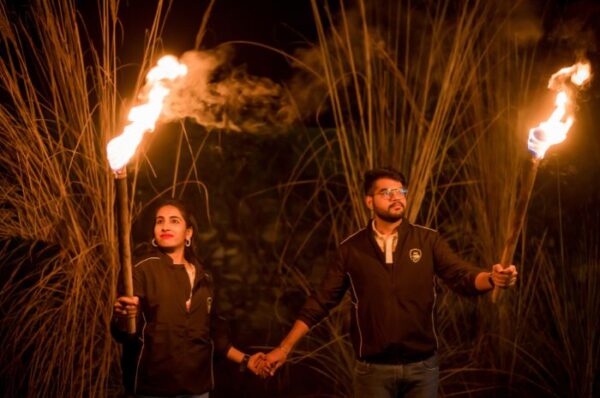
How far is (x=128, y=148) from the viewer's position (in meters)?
2.37

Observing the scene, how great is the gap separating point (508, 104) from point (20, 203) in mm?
3417

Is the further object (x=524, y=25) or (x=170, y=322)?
(x=524, y=25)

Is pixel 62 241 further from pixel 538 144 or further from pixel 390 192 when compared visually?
pixel 538 144

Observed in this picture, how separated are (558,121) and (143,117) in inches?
71.2

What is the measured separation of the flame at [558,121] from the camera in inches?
103

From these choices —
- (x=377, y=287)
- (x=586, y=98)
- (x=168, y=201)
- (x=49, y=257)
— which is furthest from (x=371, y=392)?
(x=586, y=98)

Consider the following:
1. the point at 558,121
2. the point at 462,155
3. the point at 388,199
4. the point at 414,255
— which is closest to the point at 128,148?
the point at 388,199

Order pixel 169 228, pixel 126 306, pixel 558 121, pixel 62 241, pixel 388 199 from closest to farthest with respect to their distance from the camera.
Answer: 1. pixel 126 306
2. pixel 558 121
3. pixel 169 228
4. pixel 388 199
5. pixel 62 241

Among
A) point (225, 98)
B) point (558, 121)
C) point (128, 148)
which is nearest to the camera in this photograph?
point (128, 148)

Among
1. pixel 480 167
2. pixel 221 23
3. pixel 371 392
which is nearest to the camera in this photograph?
pixel 371 392

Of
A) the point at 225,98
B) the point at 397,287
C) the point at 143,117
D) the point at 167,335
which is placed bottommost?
the point at 167,335

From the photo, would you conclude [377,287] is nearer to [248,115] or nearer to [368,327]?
[368,327]

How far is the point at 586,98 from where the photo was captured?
505 cm

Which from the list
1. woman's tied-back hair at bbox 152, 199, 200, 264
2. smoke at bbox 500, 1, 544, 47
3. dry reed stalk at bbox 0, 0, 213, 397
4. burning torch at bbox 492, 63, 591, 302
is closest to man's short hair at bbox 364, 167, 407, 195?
burning torch at bbox 492, 63, 591, 302
